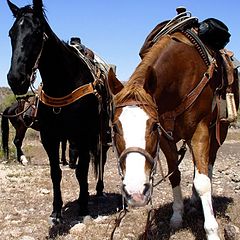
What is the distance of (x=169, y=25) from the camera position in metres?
4.58

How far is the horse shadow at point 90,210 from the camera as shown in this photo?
4.82 metres

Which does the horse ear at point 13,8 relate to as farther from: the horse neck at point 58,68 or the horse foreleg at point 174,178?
the horse foreleg at point 174,178

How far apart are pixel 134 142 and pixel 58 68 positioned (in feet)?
7.00

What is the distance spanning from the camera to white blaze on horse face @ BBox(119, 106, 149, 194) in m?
2.89

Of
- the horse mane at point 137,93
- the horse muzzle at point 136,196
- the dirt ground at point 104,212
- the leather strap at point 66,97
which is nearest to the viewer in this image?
the horse muzzle at point 136,196

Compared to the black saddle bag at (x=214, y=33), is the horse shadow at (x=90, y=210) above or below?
below

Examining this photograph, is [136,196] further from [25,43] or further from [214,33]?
[214,33]

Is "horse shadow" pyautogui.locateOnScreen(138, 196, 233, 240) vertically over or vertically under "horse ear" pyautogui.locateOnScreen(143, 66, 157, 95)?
under

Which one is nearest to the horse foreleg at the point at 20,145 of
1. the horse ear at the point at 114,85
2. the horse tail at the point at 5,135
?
the horse tail at the point at 5,135

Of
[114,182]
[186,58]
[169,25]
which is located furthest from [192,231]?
[114,182]

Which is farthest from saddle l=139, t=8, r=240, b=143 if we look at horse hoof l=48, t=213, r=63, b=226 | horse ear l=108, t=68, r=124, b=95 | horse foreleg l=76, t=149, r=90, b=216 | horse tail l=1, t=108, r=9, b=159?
horse tail l=1, t=108, r=9, b=159

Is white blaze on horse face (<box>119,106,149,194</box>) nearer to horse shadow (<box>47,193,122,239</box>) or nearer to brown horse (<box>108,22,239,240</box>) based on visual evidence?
brown horse (<box>108,22,239,240</box>)

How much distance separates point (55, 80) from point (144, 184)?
2347mm

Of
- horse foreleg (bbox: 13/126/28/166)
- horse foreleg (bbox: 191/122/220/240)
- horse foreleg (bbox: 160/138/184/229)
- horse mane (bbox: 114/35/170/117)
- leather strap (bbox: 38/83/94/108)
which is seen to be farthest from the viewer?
horse foreleg (bbox: 13/126/28/166)
